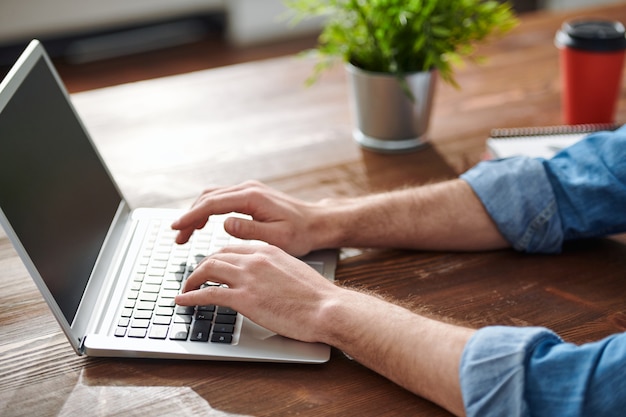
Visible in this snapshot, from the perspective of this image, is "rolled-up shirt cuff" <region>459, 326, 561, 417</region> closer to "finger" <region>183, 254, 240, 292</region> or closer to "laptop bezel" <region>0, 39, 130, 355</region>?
"finger" <region>183, 254, 240, 292</region>

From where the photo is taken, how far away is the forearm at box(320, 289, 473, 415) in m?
0.81

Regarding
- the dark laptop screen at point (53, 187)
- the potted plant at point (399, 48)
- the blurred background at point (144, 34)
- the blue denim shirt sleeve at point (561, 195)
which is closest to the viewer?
the dark laptop screen at point (53, 187)

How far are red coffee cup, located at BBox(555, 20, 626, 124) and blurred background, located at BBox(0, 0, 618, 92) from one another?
2.24m

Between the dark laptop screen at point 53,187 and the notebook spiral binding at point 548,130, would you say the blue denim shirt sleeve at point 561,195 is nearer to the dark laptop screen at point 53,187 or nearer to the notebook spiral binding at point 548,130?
the notebook spiral binding at point 548,130

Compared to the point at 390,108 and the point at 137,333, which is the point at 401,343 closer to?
the point at 137,333

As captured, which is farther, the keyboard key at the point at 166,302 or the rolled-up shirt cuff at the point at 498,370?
the keyboard key at the point at 166,302

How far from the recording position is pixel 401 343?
0.85 metres

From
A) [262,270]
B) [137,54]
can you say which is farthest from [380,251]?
[137,54]

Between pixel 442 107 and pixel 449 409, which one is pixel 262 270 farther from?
pixel 442 107

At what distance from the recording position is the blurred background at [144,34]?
3.43 meters

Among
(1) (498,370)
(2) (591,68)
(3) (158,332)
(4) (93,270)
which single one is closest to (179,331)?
(3) (158,332)

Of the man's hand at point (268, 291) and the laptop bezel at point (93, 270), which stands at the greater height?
the laptop bezel at point (93, 270)

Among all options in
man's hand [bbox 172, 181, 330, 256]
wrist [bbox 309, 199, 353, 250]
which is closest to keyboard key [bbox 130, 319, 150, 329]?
man's hand [bbox 172, 181, 330, 256]

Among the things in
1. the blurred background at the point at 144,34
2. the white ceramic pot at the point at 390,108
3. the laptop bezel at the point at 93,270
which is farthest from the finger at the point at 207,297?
the blurred background at the point at 144,34
